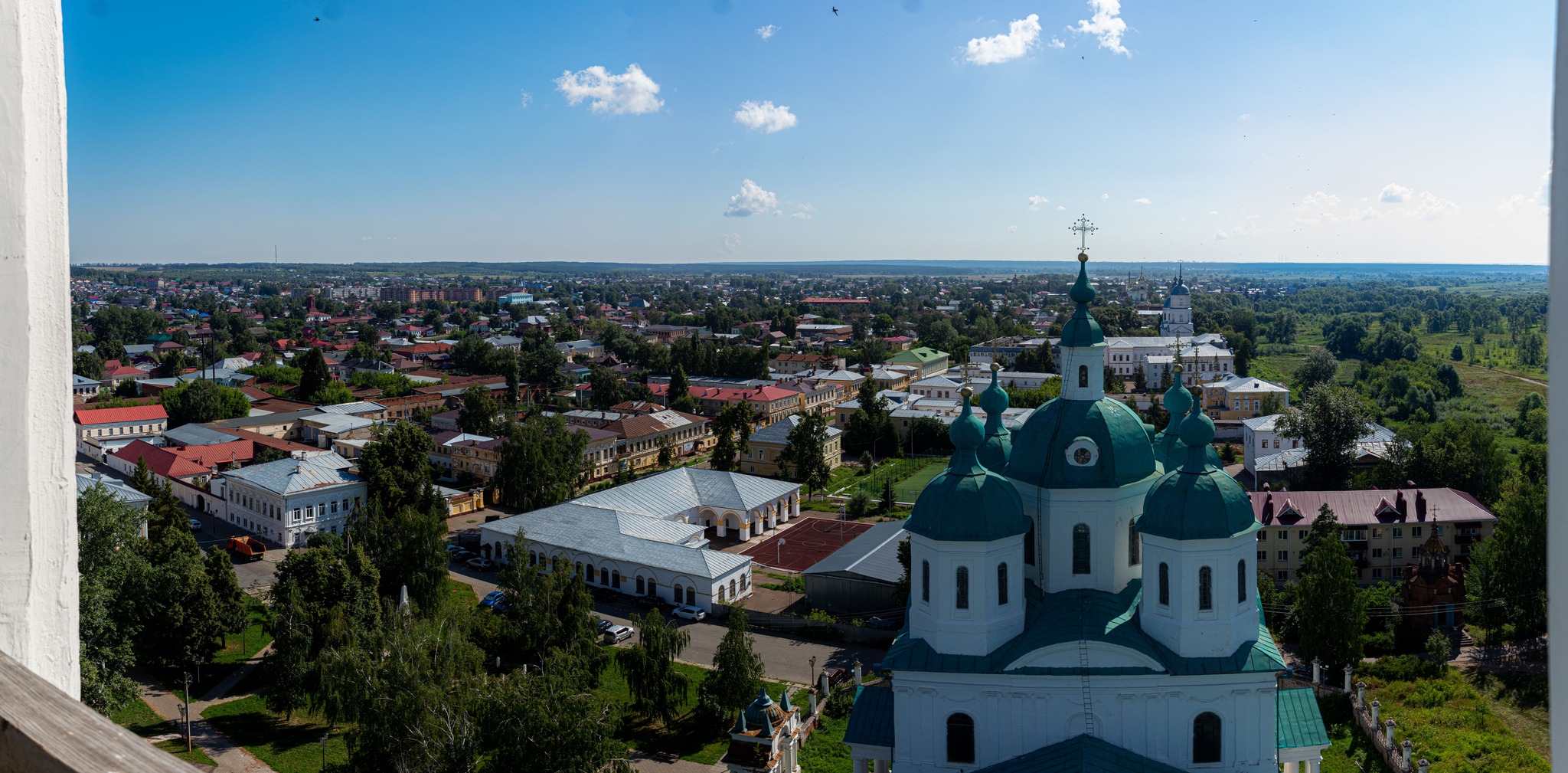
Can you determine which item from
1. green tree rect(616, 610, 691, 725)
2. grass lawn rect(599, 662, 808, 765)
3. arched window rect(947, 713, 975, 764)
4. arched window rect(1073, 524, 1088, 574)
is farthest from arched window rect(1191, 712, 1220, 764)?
green tree rect(616, 610, 691, 725)

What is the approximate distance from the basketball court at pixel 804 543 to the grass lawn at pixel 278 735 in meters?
14.8

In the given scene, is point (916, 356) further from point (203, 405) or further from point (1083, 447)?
point (1083, 447)

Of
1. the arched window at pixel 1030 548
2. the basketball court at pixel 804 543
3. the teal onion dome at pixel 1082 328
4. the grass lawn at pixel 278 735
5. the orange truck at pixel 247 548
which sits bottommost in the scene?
the grass lawn at pixel 278 735

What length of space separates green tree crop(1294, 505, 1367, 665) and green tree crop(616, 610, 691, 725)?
46.5 feet

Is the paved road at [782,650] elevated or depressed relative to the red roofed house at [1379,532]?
depressed

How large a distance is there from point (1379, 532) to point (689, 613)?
20.5m

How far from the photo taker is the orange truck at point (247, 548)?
32469 mm

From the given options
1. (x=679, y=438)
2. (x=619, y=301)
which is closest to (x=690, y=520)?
(x=679, y=438)

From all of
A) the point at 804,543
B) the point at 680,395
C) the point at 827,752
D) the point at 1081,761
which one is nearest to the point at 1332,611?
the point at 827,752

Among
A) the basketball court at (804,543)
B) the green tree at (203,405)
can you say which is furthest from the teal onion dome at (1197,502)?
the green tree at (203,405)

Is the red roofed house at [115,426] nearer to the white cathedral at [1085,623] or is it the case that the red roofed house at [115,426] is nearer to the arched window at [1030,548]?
the white cathedral at [1085,623]

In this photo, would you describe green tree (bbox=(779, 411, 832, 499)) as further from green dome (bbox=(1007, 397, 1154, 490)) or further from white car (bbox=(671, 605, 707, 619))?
green dome (bbox=(1007, 397, 1154, 490))

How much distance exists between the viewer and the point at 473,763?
1534cm

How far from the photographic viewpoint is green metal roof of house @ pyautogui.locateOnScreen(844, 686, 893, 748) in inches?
597
